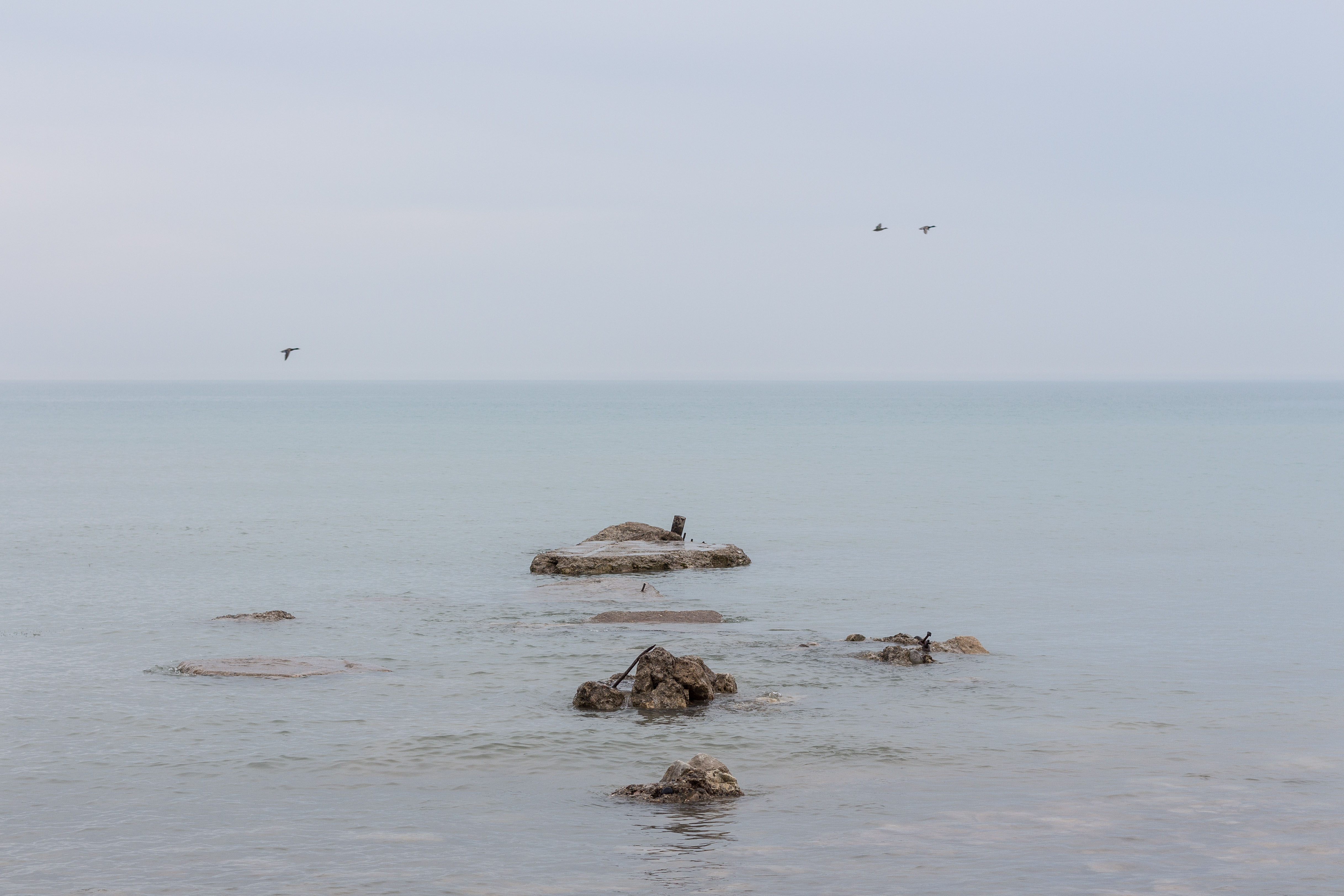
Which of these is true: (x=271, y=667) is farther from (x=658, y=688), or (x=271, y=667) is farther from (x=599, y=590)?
(x=599, y=590)

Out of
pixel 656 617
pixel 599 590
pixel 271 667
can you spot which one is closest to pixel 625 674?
pixel 271 667

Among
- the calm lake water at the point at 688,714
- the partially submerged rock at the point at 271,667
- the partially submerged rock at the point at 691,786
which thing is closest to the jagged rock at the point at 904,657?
the calm lake water at the point at 688,714

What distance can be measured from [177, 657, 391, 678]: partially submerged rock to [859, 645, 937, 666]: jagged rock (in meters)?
9.00

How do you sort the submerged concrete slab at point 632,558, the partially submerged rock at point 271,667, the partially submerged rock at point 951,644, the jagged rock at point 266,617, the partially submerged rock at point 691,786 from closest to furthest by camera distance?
the partially submerged rock at point 691,786 < the partially submerged rock at point 271,667 < the partially submerged rock at point 951,644 < the jagged rock at point 266,617 < the submerged concrete slab at point 632,558

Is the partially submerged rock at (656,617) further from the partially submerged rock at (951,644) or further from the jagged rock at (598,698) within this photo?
the jagged rock at (598,698)

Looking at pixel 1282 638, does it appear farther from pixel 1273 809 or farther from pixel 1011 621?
pixel 1273 809

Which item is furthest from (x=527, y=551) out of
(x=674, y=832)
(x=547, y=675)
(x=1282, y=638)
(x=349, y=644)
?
(x=674, y=832)

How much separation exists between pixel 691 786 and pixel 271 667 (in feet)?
35.0

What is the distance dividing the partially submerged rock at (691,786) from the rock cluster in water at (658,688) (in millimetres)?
4436

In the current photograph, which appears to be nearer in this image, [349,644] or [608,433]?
[349,644]

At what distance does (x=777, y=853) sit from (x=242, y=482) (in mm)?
65213

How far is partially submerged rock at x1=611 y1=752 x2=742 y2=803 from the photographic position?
54.0 feet

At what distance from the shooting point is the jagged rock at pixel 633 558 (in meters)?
37.1

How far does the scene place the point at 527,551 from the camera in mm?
43750
